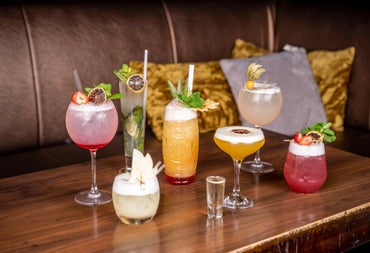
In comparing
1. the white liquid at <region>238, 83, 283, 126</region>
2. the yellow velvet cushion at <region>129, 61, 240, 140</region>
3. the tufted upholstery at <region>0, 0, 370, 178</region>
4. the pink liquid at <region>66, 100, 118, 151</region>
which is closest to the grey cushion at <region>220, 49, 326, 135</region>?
the yellow velvet cushion at <region>129, 61, 240, 140</region>

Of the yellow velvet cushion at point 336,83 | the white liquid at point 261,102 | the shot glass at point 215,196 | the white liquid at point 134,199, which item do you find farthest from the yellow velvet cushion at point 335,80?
the white liquid at point 134,199

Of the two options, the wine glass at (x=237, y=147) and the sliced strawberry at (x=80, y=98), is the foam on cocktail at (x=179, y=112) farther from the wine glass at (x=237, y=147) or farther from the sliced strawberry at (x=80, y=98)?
the sliced strawberry at (x=80, y=98)

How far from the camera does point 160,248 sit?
3.27 feet

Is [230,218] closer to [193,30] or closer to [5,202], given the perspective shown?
[5,202]

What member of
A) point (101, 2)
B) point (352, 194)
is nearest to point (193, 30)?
point (101, 2)

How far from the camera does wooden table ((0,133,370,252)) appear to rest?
1023 mm

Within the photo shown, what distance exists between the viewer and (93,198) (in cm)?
123

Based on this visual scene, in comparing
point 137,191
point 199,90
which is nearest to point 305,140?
point 137,191

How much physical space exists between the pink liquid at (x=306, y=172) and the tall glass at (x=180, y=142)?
0.76 ft

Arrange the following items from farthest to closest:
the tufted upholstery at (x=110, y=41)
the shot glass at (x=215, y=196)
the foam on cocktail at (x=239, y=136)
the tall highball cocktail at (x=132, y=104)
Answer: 1. the tufted upholstery at (x=110, y=41)
2. the tall highball cocktail at (x=132, y=104)
3. the foam on cocktail at (x=239, y=136)
4. the shot glass at (x=215, y=196)

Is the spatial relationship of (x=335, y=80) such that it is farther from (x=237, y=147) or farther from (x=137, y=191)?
(x=137, y=191)

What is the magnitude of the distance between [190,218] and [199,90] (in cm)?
132

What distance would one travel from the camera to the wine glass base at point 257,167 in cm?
146

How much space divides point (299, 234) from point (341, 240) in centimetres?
19
